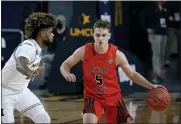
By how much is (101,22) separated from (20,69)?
1319 millimetres

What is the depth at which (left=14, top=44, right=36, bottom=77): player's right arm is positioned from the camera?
6.32 meters

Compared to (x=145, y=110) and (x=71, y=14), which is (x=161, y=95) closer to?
(x=145, y=110)

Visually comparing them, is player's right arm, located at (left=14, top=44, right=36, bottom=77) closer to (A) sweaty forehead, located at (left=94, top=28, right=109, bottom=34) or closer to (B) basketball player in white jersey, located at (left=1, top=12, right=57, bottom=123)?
(B) basketball player in white jersey, located at (left=1, top=12, right=57, bottom=123)

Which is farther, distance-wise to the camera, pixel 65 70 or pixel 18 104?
pixel 65 70

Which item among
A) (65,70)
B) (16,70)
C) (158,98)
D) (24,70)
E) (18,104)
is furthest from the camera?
(65,70)

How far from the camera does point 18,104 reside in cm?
677

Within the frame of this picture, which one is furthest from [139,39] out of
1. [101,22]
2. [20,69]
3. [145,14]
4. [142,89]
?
[20,69]

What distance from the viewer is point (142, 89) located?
12406 millimetres

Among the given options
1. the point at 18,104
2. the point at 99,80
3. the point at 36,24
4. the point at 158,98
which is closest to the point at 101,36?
the point at 99,80

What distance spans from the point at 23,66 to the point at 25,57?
0.13 m

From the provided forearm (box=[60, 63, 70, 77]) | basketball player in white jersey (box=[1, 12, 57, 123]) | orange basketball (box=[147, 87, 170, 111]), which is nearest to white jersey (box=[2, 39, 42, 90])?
basketball player in white jersey (box=[1, 12, 57, 123])

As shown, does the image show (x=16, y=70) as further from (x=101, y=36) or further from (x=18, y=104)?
(x=101, y=36)

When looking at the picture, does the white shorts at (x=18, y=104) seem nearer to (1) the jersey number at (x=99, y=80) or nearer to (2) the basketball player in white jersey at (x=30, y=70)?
(2) the basketball player in white jersey at (x=30, y=70)

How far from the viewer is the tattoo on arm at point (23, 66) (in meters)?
6.30
